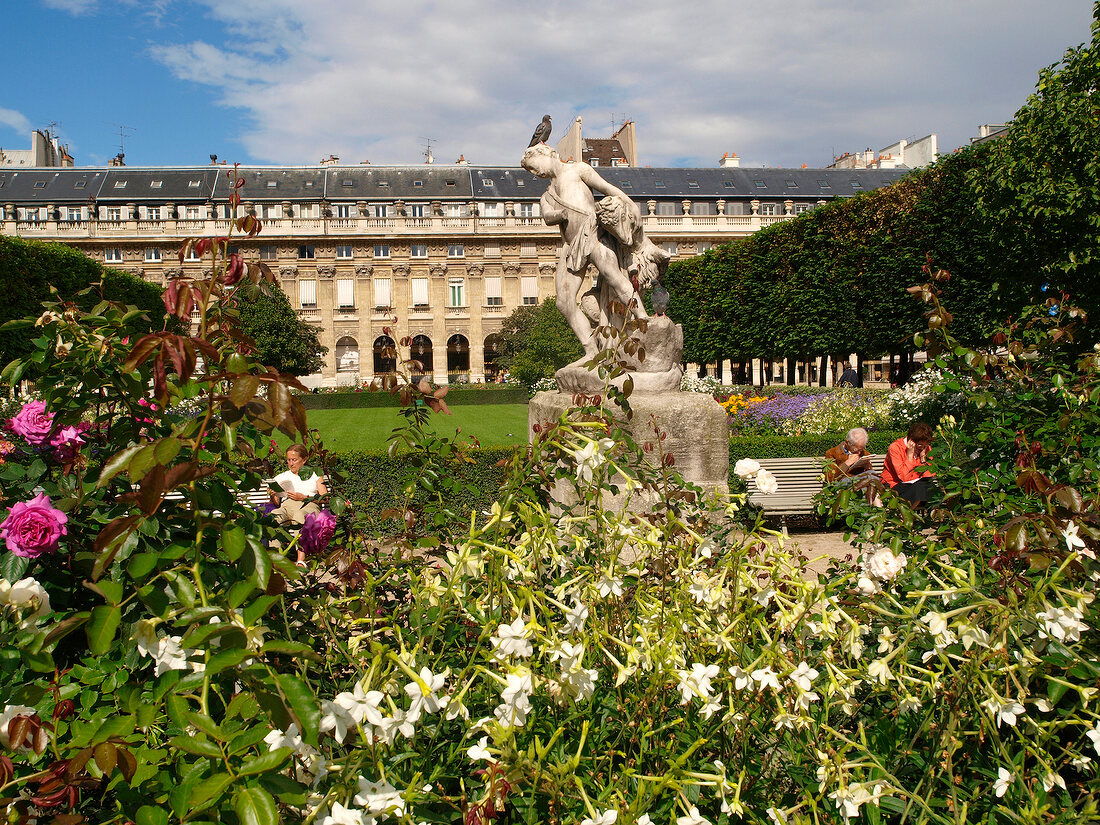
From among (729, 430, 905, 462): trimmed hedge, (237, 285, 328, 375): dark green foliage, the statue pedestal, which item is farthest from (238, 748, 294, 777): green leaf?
(237, 285, 328, 375): dark green foliage

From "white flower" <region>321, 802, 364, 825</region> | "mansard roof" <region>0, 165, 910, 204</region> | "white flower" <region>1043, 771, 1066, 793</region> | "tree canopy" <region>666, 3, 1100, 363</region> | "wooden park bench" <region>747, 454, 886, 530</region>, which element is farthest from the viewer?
"mansard roof" <region>0, 165, 910, 204</region>

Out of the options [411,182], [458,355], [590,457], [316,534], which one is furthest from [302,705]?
[411,182]

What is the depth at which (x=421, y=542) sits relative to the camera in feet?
6.27

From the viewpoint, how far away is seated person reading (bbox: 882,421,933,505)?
4586 millimetres

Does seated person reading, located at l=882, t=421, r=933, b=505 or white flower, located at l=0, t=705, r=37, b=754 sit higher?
white flower, located at l=0, t=705, r=37, b=754

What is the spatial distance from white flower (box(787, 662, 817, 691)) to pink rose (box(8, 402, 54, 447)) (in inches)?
59.4

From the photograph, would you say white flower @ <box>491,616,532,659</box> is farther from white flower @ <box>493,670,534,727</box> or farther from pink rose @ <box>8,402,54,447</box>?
pink rose @ <box>8,402,54,447</box>

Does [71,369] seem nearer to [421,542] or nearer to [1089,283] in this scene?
[421,542]

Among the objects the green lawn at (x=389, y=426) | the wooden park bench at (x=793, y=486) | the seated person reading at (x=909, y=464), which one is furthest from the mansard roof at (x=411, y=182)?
the seated person reading at (x=909, y=464)

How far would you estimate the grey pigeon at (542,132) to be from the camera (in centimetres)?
584

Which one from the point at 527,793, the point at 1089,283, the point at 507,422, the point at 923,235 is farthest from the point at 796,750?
the point at 923,235

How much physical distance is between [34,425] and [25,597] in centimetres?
66

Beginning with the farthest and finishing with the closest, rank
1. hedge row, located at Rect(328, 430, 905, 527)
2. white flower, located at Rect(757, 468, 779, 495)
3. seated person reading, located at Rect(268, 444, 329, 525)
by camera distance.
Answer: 1. hedge row, located at Rect(328, 430, 905, 527)
2. seated person reading, located at Rect(268, 444, 329, 525)
3. white flower, located at Rect(757, 468, 779, 495)

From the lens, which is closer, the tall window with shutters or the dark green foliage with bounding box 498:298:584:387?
the dark green foliage with bounding box 498:298:584:387
